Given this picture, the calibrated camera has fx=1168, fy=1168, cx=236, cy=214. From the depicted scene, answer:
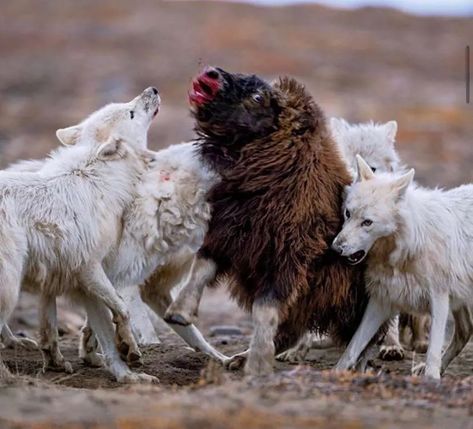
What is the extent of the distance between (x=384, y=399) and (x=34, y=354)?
418 cm

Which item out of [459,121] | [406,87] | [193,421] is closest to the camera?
[193,421]

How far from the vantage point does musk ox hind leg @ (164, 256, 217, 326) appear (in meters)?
9.00

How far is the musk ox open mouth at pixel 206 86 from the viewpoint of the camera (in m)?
9.05

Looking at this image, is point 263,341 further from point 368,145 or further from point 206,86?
point 368,145

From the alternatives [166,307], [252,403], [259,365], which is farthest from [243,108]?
[252,403]

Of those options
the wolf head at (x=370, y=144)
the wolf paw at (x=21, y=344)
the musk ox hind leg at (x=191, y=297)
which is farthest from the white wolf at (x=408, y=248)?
the wolf paw at (x=21, y=344)

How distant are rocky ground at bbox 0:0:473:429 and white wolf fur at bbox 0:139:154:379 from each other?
73cm

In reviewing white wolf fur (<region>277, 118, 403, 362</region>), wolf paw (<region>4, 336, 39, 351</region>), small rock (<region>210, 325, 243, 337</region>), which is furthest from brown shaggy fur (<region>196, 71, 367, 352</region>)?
small rock (<region>210, 325, 243, 337</region>)

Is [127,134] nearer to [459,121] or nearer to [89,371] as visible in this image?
[89,371]

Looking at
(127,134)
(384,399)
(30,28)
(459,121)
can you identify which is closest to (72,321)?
(127,134)

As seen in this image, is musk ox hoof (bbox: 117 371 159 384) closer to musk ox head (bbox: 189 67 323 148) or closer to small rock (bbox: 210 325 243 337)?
musk ox head (bbox: 189 67 323 148)

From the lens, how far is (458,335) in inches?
386

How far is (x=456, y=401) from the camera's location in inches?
291

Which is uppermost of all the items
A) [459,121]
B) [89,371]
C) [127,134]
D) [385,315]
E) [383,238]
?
[459,121]
